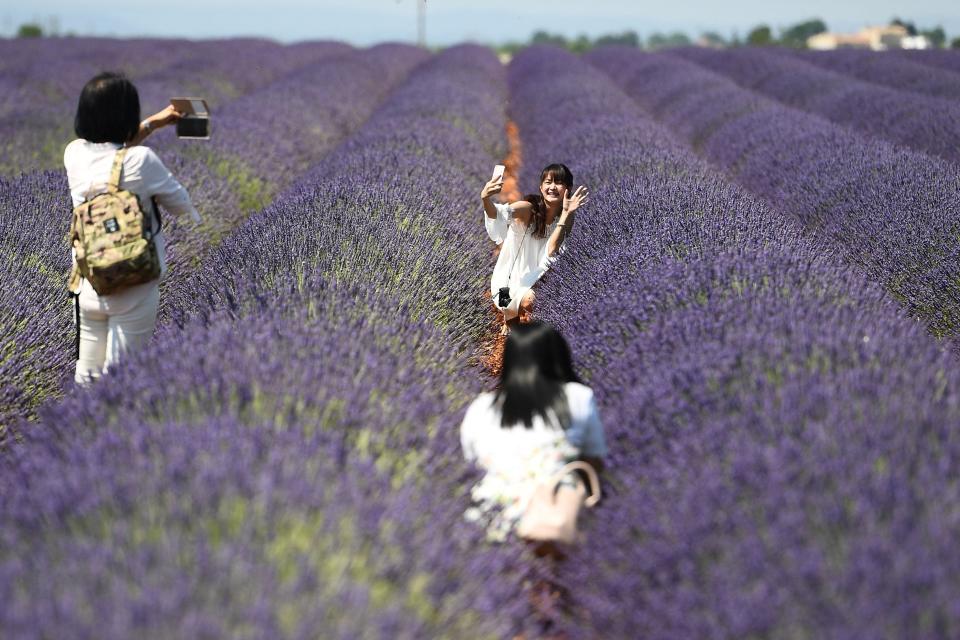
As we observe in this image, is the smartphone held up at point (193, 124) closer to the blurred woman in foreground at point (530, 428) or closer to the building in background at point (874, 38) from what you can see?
the blurred woman in foreground at point (530, 428)

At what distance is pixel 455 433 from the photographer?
2.44m

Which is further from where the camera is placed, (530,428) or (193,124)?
(193,124)

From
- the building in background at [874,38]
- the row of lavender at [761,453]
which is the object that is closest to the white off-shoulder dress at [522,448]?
the row of lavender at [761,453]

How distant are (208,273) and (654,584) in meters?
2.58

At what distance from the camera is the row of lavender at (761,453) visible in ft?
5.12

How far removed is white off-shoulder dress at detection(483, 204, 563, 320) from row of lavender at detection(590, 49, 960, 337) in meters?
1.56

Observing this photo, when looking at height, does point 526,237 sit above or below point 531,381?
below

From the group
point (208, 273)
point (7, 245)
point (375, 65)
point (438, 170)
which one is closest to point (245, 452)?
point (208, 273)

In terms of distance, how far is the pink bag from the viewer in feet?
7.00

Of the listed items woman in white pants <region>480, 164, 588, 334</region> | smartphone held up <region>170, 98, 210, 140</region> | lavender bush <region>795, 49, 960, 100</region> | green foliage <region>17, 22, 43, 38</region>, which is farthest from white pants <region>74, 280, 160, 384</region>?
green foliage <region>17, 22, 43, 38</region>

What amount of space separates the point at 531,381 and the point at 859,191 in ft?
12.8

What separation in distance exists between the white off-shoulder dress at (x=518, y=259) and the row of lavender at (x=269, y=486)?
3.36 ft

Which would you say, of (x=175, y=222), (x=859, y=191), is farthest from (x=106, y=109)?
(x=859, y=191)

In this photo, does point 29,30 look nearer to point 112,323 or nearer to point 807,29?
point 112,323
